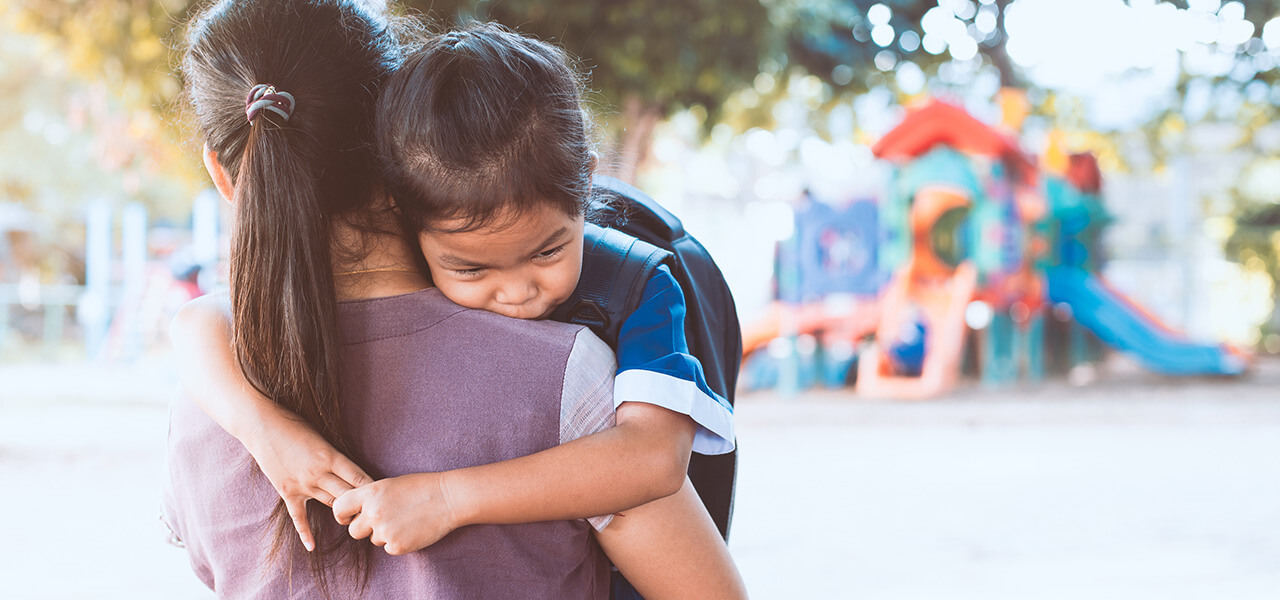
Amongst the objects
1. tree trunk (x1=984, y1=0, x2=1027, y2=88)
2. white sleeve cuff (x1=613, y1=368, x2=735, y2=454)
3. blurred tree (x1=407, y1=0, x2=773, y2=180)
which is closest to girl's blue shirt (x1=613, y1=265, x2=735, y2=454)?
white sleeve cuff (x1=613, y1=368, x2=735, y2=454)

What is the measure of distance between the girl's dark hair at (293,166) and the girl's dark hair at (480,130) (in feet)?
0.14

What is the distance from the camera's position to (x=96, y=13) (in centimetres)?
662

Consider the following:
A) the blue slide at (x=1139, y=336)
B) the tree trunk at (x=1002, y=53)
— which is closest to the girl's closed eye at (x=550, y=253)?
the blue slide at (x=1139, y=336)

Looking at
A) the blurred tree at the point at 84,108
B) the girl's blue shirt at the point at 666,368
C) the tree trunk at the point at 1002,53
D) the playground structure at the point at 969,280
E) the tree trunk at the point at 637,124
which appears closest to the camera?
the girl's blue shirt at the point at 666,368

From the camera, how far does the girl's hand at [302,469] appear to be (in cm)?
98

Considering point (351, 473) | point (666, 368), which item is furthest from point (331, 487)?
point (666, 368)

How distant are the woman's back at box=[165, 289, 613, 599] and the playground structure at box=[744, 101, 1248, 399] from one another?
293 inches

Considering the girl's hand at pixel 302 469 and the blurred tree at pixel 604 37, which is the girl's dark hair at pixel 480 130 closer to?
the girl's hand at pixel 302 469

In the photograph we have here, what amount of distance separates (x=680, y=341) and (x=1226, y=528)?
12.4 feet

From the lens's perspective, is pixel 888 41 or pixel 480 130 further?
pixel 888 41

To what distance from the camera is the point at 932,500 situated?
14.9ft

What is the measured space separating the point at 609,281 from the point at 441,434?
304 mm

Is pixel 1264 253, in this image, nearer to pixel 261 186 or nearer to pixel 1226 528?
pixel 1226 528

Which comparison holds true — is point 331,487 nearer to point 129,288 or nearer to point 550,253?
point 550,253
